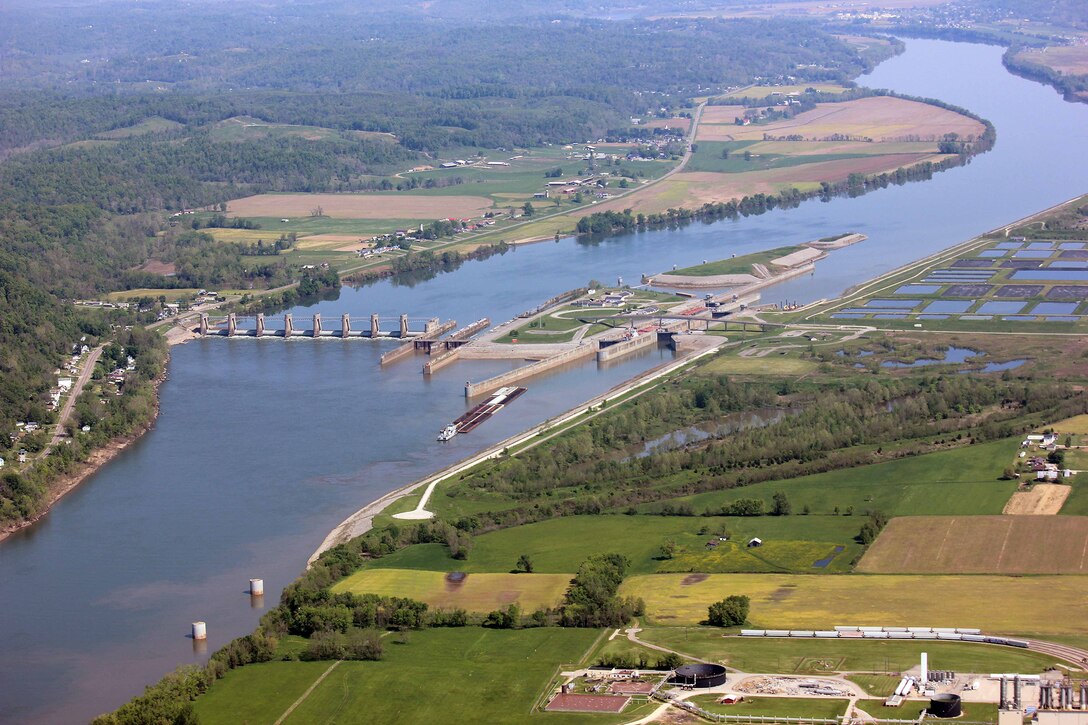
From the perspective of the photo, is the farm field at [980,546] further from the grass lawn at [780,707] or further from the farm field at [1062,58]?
the farm field at [1062,58]

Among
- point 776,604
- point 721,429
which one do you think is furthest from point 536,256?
point 776,604

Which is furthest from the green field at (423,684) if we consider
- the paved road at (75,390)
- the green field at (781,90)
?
the green field at (781,90)

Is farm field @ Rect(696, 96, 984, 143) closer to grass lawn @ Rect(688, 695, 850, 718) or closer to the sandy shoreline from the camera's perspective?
the sandy shoreline

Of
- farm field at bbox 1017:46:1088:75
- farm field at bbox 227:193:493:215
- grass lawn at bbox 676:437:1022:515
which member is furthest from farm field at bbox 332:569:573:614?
farm field at bbox 1017:46:1088:75

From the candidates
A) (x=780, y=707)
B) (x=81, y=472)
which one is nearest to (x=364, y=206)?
(x=81, y=472)

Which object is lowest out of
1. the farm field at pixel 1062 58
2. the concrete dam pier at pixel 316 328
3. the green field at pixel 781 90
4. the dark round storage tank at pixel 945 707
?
the concrete dam pier at pixel 316 328

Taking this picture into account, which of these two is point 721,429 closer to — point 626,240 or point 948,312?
point 948,312
